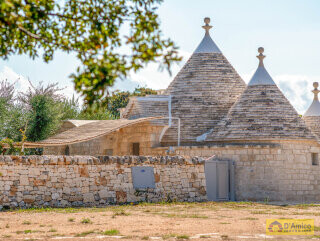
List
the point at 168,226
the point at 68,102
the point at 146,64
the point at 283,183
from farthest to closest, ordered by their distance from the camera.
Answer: the point at 68,102 → the point at 283,183 → the point at 168,226 → the point at 146,64

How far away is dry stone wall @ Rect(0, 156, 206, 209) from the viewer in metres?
18.0

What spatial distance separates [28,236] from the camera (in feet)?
39.3

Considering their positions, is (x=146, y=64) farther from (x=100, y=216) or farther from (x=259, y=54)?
(x=259, y=54)

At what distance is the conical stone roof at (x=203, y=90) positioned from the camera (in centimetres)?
2794

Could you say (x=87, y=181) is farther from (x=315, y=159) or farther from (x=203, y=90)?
(x=315, y=159)

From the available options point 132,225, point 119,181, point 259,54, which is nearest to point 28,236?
point 132,225

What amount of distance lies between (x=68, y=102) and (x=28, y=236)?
32.9 metres

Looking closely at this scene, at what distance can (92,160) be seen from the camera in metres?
19.6

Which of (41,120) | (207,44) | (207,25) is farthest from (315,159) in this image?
(41,120)

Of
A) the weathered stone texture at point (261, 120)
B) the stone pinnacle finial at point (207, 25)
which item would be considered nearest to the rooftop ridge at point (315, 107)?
the weathered stone texture at point (261, 120)

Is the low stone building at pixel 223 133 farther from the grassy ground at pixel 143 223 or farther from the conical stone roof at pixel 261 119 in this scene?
the grassy ground at pixel 143 223

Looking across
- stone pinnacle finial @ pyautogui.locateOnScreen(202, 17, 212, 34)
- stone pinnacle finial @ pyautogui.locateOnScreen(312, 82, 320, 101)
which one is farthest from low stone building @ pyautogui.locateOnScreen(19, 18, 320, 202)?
stone pinnacle finial @ pyautogui.locateOnScreen(312, 82, 320, 101)

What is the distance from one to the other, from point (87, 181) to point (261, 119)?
32.4ft

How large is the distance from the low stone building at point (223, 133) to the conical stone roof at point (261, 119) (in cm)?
4
